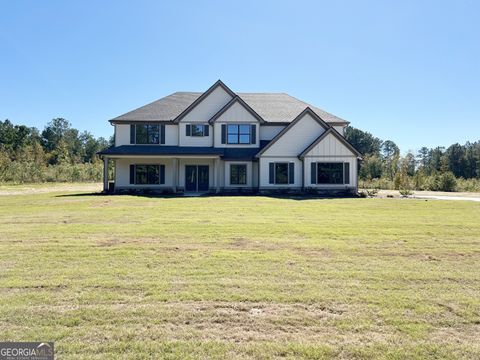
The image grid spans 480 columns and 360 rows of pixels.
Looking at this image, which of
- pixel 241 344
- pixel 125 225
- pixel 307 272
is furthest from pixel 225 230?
pixel 241 344

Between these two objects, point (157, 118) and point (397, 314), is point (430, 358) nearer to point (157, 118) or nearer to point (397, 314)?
point (397, 314)

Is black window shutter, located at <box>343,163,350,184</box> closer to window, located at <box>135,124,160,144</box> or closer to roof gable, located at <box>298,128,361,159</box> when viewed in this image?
roof gable, located at <box>298,128,361,159</box>

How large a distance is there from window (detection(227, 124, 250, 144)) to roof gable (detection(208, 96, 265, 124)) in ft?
2.94

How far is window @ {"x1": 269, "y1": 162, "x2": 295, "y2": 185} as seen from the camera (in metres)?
26.3

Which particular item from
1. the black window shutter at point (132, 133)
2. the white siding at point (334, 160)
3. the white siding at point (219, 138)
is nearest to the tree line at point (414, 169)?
the white siding at point (334, 160)

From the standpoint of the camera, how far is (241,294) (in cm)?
489

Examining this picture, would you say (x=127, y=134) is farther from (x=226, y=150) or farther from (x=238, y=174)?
(x=238, y=174)

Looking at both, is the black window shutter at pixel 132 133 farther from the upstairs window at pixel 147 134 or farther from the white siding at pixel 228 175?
the white siding at pixel 228 175

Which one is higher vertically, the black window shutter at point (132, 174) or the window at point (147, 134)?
the window at point (147, 134)

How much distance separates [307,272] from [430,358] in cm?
266

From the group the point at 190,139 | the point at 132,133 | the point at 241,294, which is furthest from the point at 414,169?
the point at 241,294

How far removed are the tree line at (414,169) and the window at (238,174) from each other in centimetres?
1553

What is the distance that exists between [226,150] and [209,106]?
4063mm

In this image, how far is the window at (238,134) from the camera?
28.1 metres
